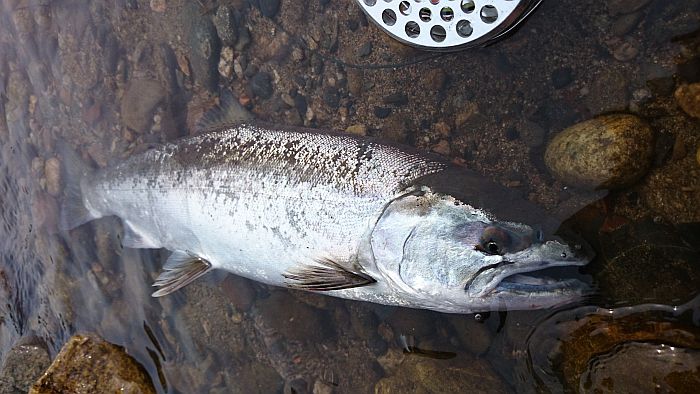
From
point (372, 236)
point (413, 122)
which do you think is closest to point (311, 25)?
point (413, 122)

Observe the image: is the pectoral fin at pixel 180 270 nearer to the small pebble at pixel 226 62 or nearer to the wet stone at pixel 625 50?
the small pebble at pixel 226 62

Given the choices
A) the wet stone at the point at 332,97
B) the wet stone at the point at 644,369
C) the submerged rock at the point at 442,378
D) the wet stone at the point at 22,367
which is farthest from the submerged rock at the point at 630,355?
the wet stone at the point at 22,367

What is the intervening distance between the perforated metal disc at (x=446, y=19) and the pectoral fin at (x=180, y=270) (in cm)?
221

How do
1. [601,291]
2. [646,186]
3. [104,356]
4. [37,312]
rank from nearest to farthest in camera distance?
[601,291] < [646,186] < [104,356] < [37,312]

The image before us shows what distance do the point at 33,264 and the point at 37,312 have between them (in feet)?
1.53

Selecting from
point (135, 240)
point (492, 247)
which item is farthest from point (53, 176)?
point (492, 247)

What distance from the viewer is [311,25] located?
4230 mm

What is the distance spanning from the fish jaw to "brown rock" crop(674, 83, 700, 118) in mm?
1155

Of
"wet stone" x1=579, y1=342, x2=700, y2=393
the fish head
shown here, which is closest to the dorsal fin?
the fish head

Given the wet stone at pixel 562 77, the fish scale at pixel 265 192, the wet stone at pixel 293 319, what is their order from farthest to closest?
the wet stone at pixel 293 319
the wet stone at pixel 562 77
the fish scale at pixel 265 192

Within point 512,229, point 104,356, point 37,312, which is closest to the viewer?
point 512,229

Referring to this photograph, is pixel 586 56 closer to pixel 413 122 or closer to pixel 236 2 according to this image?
pixel 413 122

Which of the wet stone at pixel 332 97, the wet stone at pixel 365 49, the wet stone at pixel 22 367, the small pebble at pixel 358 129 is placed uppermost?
the wet stone at pixel 365 49

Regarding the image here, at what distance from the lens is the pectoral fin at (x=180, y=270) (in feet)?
12.9
